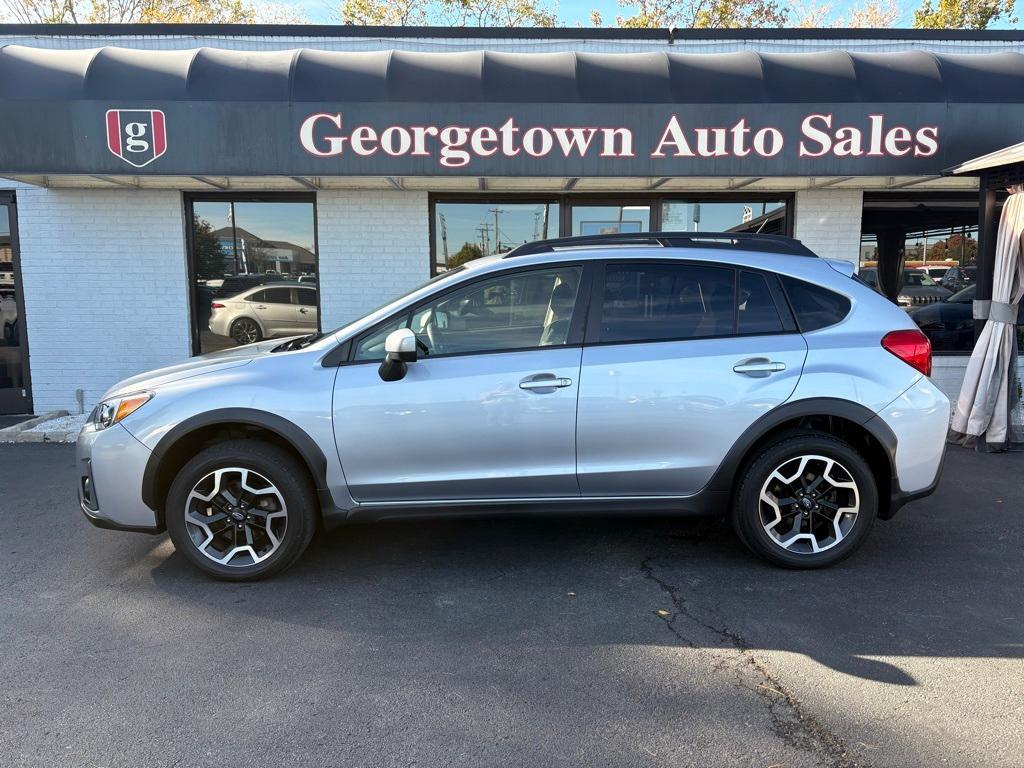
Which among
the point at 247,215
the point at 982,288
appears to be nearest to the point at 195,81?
the point at 247,215

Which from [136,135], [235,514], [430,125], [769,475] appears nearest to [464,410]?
[235,514]

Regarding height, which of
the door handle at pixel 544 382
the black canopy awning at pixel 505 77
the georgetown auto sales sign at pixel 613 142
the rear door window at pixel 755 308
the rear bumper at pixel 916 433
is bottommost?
the rear bumper at pixel 916 433

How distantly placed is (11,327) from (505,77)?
6379 millimetres

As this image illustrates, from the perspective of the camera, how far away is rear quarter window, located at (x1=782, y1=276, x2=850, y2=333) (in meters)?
4.16

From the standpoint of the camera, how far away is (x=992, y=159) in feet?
21.9

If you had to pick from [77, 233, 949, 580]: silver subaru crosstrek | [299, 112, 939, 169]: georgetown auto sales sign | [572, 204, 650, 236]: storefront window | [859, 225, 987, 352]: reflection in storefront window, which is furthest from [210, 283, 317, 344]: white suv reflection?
[859, 225, 987, 352]: reflection in storefront window

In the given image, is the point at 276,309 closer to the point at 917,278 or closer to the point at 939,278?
the point at 917,278

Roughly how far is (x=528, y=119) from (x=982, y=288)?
493 centimetres

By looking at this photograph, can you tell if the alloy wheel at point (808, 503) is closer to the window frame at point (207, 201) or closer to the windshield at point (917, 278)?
the windshield at point (917, 278)

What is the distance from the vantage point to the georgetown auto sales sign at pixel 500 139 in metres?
6.86

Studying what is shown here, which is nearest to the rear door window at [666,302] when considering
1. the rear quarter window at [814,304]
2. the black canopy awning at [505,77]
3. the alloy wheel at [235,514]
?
the rear quarter window at [814,304]

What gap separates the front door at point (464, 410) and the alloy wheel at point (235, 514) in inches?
18.5

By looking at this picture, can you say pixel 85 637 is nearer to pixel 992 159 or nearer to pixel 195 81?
pixel 195 81

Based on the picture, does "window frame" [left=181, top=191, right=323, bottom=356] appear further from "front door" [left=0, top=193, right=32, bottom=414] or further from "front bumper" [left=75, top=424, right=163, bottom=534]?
"front bumper" [left=75, top=424, right=163, bottom=534]
